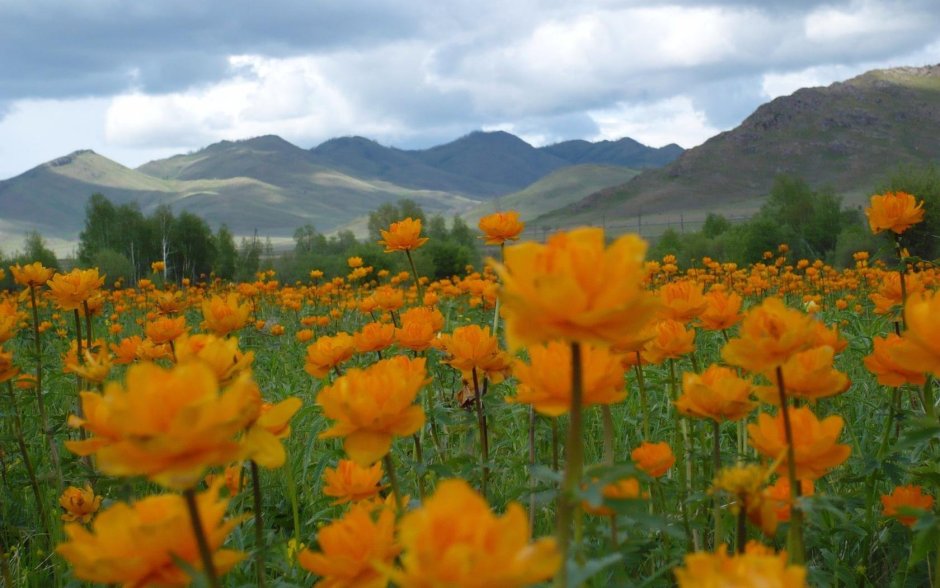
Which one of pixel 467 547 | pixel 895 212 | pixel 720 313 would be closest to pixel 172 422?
pixel 467 547

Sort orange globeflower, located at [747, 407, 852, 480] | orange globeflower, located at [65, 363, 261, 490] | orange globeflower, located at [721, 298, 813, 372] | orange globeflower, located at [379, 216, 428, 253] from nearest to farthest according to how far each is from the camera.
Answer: orange globeflower, located at [65, 363, 261, 490], orange globeflower, located at [721, 298, 813, 372], orange globeflower, located at [747, 407, 852, 480], orange globeflower, located at [379, 216, 428, 253]

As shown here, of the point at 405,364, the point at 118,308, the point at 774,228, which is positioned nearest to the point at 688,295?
the point at 405,364

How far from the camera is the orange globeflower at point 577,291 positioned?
2.54 feet

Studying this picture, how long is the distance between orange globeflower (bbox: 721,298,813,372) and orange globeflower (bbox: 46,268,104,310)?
2.25 meters

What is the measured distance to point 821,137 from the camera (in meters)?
119

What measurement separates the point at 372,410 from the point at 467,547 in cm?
55

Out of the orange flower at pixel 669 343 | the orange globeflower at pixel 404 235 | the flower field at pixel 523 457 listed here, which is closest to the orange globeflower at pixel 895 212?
the flower field at pixel 523 457

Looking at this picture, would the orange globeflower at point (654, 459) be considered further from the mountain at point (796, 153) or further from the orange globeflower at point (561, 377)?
the mountain at point (796, 153)

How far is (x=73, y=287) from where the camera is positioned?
263 centimetres

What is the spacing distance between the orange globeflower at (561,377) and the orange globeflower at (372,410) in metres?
0.17

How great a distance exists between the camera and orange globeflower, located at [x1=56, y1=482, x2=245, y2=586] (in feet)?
2.71

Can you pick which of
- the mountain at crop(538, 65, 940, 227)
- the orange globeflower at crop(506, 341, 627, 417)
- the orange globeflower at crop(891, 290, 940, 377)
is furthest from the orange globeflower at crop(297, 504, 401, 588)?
the mountain at crop(538, 65, 940, 227)

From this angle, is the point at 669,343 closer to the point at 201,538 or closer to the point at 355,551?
the point at 355,551

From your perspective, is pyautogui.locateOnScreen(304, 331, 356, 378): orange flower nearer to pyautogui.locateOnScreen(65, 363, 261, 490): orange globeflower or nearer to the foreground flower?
pyautogui.locateOnScreen(65, 363, 261, 490): orange globeflower
